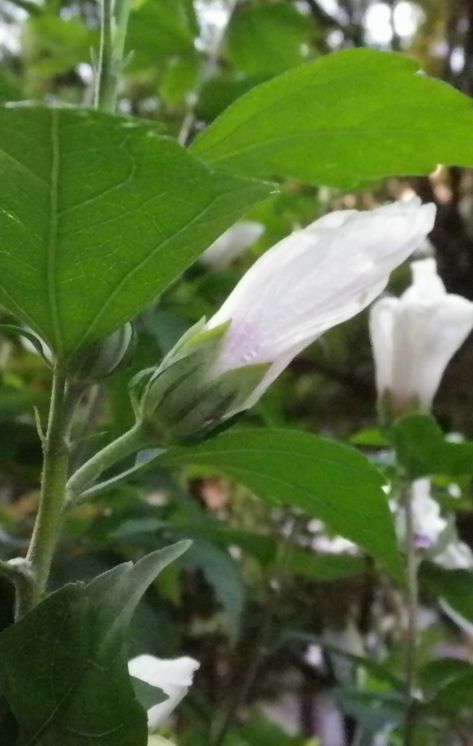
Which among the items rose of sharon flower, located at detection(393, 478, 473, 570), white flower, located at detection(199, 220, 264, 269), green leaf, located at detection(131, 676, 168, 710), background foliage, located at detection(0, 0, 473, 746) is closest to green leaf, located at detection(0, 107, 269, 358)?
background foliage, located at detection(0, 0, 473, 746)

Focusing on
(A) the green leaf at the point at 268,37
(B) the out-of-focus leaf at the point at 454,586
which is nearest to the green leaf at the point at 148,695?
(B) the out-of-focus leaf at the point at 454,586

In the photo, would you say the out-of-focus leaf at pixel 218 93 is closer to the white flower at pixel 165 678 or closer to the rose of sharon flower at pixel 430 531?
the rose of sharon flower at pixel 430 531

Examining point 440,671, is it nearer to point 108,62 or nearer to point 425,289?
point 425,289

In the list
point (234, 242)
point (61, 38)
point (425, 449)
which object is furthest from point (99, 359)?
point (61, 38)

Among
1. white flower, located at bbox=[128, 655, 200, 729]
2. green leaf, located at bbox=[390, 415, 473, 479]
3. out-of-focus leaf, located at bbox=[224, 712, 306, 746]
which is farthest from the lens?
out-of-focus leaf, located at bbox=[224, 712, 306, 746]

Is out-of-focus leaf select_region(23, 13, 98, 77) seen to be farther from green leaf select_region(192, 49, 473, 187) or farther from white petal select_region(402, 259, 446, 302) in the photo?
green leaf select_region(192, 49, 473, 187)

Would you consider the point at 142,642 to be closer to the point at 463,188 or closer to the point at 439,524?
the point at 439,524
